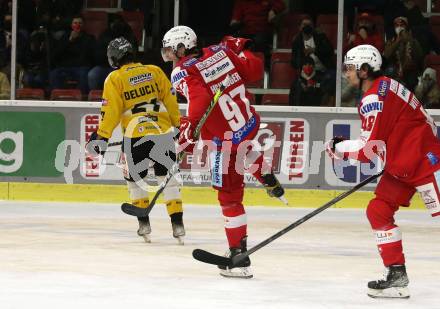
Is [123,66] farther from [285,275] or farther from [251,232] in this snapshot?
[285,275]

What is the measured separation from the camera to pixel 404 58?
11969 mm

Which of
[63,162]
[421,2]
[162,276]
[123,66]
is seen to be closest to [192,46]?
[123,66]

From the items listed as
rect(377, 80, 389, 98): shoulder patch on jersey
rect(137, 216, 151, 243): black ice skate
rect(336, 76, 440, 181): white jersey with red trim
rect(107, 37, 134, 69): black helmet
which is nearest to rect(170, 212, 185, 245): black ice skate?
rect(137, 216, 151, 243): black ice skate

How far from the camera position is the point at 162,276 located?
24.2 ft

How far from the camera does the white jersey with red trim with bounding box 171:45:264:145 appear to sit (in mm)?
7781

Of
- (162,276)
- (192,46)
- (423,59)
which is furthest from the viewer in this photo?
(423,59)

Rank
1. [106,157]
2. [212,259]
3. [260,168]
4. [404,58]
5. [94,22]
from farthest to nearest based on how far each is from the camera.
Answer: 1. [94,22]
2. [106,157]
3. [404,58]
4. [260,168]
5. [212,259]

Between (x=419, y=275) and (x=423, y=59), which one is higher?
(x=423, y=59)

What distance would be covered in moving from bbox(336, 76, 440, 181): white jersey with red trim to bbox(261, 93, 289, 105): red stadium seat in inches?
216

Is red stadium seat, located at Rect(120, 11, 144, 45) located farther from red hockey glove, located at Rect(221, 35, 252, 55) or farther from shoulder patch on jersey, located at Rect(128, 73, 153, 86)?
red hockey glove, located at Rect(221, 35, 252, 55)

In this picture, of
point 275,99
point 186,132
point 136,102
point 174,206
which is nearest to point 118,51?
point 136,102

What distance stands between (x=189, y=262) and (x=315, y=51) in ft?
15.4

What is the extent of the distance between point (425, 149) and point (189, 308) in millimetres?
1483

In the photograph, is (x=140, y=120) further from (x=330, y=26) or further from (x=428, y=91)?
(x=330, y=26)
